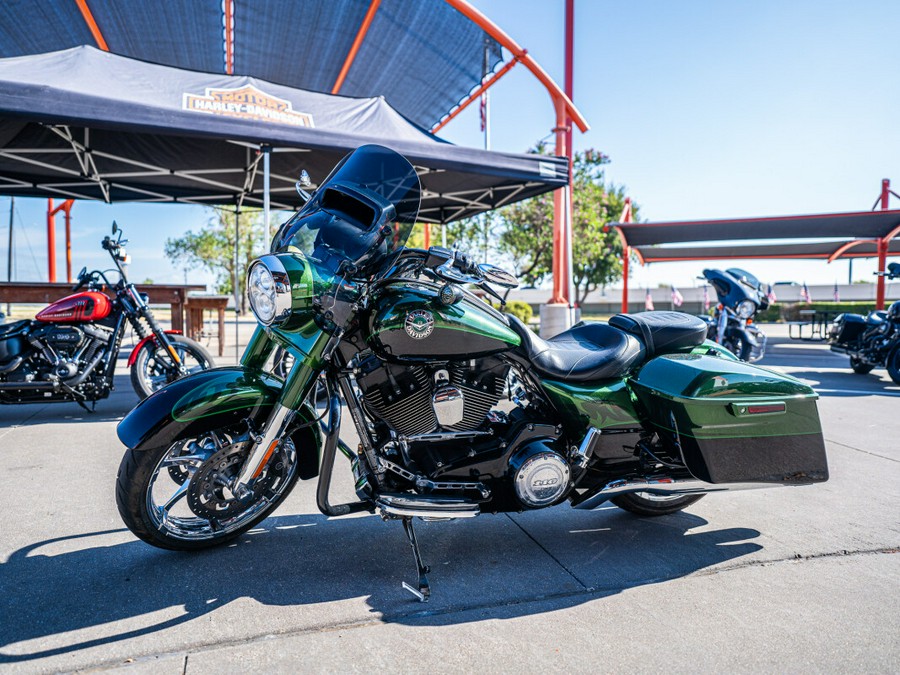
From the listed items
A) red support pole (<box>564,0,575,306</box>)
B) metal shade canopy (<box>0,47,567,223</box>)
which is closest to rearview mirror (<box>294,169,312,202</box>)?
metal shade canopy (<box>0,47,567,223</box>)

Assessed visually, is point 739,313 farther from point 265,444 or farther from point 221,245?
point 221,245

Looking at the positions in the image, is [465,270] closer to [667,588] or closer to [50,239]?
[667,588]

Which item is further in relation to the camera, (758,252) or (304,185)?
(758,252)

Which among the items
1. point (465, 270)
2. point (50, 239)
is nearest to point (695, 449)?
point (465, 270)

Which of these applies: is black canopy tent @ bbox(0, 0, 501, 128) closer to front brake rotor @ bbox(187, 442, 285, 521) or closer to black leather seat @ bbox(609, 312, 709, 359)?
black leather seat @ bbox(609, 312, 709, 359)

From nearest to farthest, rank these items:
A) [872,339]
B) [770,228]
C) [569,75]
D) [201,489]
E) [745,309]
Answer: [201,489] → [745,309] → [872,339] → [569,75] → [770,228]

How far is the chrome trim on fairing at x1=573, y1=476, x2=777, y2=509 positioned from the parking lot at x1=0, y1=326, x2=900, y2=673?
0.29 metres

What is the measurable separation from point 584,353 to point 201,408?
62.5 inches

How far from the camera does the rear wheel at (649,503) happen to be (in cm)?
288

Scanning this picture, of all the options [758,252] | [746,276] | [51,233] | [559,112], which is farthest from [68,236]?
[758,252]

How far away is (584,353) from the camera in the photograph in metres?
2.53

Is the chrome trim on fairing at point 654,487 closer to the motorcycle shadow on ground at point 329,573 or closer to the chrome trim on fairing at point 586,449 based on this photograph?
the chrome trim on fairing at point 586,449

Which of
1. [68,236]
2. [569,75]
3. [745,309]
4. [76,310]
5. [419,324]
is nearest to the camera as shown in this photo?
[419,324]

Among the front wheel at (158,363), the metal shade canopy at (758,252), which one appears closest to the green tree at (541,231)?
the metal shade canopy at (758,252)
